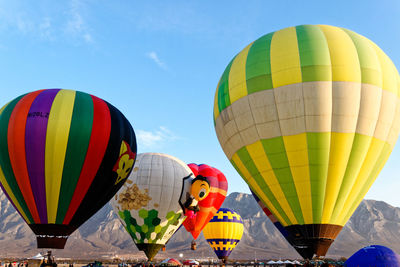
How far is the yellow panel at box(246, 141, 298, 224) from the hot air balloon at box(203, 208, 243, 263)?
70.9ft

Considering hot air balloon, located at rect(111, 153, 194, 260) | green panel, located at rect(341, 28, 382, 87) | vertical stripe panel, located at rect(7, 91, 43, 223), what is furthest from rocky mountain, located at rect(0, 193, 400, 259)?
green panel, located at rect(341, 28, 382, 87)

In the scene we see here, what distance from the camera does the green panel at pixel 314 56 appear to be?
15.3 m

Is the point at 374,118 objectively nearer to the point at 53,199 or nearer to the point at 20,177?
the point at 53,199

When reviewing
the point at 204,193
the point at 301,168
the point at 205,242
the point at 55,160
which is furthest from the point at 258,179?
the point at 205,242

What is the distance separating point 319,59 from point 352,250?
123 metres

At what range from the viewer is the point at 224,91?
1816 cm

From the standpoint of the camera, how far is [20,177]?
642 inches

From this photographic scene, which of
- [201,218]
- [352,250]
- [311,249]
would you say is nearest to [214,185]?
[201,218]

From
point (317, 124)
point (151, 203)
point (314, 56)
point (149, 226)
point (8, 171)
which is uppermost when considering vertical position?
point (314, 56)

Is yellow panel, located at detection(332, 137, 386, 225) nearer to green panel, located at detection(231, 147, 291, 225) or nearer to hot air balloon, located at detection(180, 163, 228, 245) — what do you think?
green panel, located at detection(231, 147, 291, 225)

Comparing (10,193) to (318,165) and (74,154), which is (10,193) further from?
(318,165)

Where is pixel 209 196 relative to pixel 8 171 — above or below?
above

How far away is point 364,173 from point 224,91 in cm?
750

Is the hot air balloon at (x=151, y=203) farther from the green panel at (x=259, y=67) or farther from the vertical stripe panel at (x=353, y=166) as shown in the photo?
the vertical stripe panel at (x=353, y=166)
